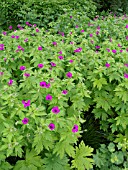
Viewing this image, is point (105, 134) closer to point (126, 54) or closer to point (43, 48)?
point (126, 54)

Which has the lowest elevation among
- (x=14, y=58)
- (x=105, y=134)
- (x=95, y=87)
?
(x=105, y=134)

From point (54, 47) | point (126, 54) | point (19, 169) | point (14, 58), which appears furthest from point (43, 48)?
point (19, 169)

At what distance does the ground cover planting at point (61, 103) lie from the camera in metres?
1.92

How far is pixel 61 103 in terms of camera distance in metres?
2.11

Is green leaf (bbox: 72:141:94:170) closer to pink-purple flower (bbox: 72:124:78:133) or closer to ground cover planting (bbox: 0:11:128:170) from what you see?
ground cover planting (bbox: 0:11:128:170)

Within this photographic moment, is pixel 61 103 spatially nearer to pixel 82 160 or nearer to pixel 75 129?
pixel 75 129

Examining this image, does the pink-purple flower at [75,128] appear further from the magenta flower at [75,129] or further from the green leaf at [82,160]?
the green leaf at [82,160]

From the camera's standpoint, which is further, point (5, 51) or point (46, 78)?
point (5, 51)

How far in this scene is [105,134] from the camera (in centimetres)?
279

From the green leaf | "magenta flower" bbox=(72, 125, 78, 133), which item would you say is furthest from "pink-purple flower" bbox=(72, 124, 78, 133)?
the green leaf

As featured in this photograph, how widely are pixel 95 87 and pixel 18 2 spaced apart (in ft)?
9.30

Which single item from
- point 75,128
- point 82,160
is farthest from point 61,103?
point 82,160

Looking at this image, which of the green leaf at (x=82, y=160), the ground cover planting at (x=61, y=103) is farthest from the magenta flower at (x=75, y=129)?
the green leaf at (x=82, y=160)

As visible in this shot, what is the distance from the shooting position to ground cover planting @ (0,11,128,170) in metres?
1.92
